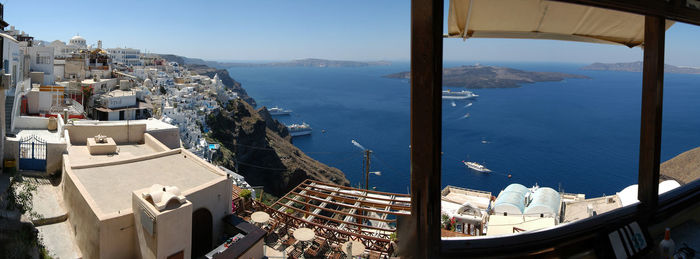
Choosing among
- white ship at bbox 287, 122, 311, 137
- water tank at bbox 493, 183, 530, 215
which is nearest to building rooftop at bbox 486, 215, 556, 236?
water tank at bbox 493, 183, 530, 215

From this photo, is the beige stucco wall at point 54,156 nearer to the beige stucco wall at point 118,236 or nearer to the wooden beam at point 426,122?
the beige stucco wall at point 118,236

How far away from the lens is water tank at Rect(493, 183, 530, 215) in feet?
39.0

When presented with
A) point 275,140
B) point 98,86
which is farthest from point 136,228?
point 275,140

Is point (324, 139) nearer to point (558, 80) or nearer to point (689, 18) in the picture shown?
point (689, 18)

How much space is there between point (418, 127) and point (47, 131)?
9.32 meters

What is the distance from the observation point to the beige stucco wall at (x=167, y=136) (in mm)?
8705

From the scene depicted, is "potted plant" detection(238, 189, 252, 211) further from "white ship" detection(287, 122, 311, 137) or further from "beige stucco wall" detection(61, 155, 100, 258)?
"white ship" detection(287, 122, 311, 137)

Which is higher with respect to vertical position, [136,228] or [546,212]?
[136,228]

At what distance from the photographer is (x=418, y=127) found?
1364 millimetres

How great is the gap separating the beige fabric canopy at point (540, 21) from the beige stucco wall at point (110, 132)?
25.7ft

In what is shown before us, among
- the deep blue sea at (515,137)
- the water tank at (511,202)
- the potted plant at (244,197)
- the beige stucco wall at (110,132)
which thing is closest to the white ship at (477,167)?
the deep blue sea at (515,137)

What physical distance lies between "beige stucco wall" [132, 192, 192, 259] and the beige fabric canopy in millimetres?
3605

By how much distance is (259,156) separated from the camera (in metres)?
27.5

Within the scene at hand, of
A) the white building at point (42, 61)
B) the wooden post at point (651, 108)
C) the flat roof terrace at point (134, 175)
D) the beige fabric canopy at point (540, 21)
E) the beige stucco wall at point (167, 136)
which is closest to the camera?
the beige fabric canopy at point (540, 21)
